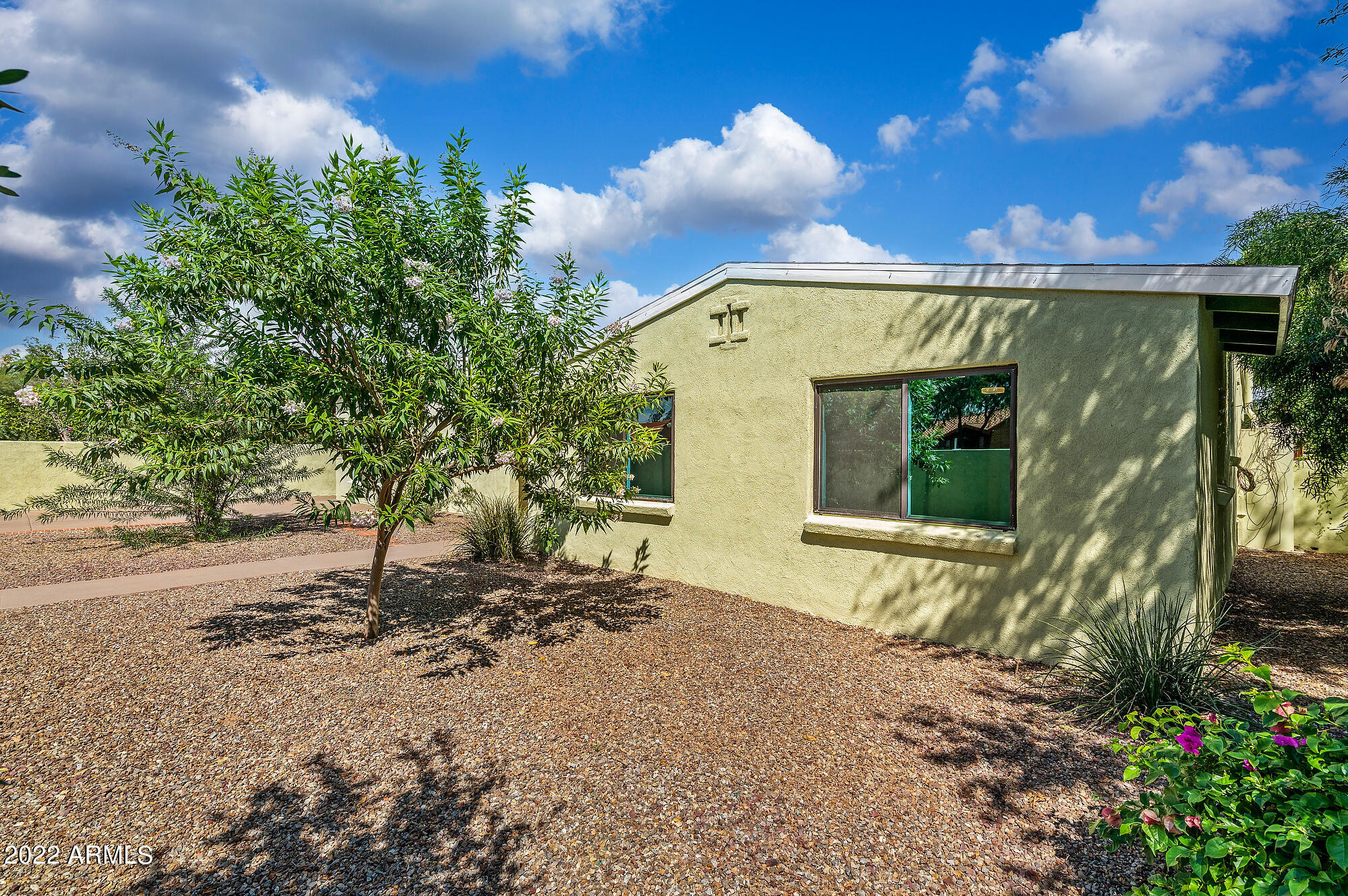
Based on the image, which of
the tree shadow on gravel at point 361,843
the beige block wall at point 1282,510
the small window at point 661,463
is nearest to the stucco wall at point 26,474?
the small window at point 661,463

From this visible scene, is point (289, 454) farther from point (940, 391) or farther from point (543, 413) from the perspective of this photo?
point (940, 391)

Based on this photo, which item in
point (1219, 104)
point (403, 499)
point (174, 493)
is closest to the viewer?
point (403, 499)

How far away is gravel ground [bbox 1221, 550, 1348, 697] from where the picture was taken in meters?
5.27

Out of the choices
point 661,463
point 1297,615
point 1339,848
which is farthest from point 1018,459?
point 1297,615

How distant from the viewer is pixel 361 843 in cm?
296

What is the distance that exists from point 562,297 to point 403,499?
2.14 m

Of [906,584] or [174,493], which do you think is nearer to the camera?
[906,584]

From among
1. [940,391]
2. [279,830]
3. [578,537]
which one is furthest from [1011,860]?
[578,537]

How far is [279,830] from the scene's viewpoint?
3.04 meters

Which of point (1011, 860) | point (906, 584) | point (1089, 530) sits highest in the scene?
point (1089, 530)

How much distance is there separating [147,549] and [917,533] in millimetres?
11930

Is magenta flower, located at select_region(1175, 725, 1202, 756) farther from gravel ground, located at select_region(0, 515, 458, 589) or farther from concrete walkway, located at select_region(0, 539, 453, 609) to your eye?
gravel ground, located at select_region(0, 515, 458, 589)

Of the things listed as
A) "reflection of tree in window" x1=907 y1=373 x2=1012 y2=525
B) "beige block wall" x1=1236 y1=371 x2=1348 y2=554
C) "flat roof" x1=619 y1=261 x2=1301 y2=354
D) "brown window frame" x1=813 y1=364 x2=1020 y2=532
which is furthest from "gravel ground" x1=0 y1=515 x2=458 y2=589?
"beige block wall" x1=1236 y1=371 x2=1348 y2=554

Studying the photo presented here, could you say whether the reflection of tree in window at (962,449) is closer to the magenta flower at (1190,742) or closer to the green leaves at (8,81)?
the magenta flower at (1190,742)
